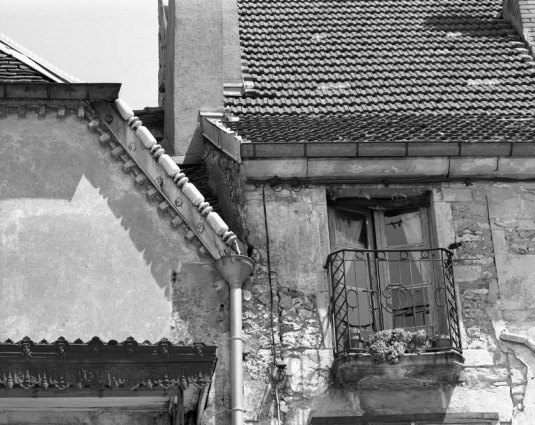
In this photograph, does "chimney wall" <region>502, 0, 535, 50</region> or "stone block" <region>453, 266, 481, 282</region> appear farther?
"chimney wall" <region>502, 0, 535, 50</region>

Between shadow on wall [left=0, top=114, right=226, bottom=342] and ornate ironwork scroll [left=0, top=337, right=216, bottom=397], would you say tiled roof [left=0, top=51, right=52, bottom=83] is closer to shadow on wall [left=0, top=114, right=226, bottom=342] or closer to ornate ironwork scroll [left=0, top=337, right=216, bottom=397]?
shadow on wall [left=0, top=114, right=226, bottom=342]

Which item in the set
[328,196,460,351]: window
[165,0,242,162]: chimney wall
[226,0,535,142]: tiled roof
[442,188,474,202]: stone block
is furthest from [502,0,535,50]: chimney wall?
[328,196,460,351]: window

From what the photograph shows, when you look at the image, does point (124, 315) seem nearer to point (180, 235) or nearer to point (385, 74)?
point (180, 235)

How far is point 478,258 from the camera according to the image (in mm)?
14336

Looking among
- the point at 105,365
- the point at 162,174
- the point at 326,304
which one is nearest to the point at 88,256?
the point at 162,174

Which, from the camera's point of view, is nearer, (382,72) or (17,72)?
(17,72)

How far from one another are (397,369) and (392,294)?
3.44 feet

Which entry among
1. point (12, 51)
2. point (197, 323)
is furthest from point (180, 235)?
point (12, 51)

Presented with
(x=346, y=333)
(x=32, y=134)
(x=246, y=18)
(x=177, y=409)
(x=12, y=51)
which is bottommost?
(x=177, y=409)

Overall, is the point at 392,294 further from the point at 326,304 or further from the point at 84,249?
the point at 84,249

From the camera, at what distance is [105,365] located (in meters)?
12.1

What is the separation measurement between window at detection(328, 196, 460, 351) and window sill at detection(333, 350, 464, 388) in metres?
0.17

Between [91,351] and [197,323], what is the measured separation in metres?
1.78

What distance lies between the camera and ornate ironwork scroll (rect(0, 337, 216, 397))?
11.9 meters
